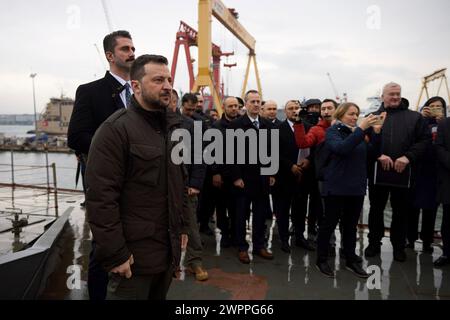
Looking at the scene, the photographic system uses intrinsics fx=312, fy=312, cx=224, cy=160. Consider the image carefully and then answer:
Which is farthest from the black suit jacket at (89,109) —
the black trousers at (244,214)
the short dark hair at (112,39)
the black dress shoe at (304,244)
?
the black dress shoe at (304,244)

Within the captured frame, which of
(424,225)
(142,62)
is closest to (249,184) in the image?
(142,62)

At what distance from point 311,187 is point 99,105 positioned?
10.1ft

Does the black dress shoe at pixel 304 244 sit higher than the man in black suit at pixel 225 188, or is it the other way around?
the man in black suit at pixel 225 188

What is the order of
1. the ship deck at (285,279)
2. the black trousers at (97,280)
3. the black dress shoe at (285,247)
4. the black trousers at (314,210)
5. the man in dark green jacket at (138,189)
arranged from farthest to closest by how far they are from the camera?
the black trousers at (314,210)
the black dress shoe at (285,247)
the ship deck at (285,279)
the black trousers at (97,280)
the man in dark green jacket at (138,189)

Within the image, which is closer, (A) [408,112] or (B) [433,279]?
(B) [433,279]

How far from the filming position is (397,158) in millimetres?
3721

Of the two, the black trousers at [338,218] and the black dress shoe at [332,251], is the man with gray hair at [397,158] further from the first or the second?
the black trousers at [338,218]

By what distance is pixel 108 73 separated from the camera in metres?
2.47

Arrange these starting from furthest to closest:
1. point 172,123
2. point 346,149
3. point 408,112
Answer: point 408,112
point 346,149
point 172,123

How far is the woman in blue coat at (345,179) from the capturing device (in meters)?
3.33

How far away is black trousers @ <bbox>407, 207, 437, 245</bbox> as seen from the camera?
13.6 ft

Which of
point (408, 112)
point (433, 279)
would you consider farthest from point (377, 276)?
point (408, 112)

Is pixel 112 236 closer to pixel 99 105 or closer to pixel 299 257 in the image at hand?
pixel 99 105

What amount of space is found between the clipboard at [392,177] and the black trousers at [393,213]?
0.36 ft
